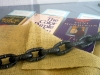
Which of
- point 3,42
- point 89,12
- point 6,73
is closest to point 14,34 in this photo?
point 3,42

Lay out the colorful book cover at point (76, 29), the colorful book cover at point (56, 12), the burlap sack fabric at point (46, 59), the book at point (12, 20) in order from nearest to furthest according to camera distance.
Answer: the burlap sack fabric at point (46, 59) → the colorful book cover at point (76, 29) → the book at point (12, 20) → the colorful book cover at point (56, 12)

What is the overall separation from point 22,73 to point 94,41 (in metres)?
0.18

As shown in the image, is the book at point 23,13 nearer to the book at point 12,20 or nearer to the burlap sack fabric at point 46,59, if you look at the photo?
the book at point 12,20

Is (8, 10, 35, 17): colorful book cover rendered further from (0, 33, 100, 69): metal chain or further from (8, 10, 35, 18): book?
(0, 33, 100, 69): metal chain

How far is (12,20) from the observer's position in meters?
0.58

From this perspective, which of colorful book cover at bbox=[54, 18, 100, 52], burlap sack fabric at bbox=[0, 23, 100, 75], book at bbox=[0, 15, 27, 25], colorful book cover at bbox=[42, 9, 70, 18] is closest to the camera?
burlap sack fabric at bbox=[0, 23, 100, 75]

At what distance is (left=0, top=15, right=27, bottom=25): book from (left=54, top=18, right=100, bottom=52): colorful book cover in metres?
0.13

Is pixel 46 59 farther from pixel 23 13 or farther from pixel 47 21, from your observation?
pixel 23 13

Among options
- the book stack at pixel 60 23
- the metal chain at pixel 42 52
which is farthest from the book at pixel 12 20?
the metal chain at pixel 42 52

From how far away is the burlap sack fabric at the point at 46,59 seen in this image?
0.34 meters

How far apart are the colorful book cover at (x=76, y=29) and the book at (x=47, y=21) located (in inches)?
0.7

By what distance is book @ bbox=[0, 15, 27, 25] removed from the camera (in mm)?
552

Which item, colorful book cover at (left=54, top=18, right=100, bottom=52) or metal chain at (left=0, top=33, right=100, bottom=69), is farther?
colorful book cover at (left=54, top=18, right=100, bottom=52)

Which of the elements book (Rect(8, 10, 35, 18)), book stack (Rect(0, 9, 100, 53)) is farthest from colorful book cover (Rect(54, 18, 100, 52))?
book (Rect(8, 10, 35, 18))
